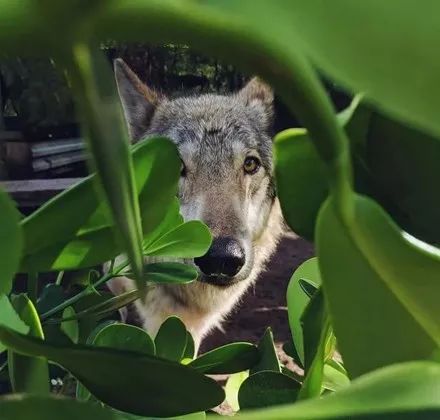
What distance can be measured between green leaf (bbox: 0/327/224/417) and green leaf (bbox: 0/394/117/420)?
28mm

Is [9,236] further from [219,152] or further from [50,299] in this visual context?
[219,152]

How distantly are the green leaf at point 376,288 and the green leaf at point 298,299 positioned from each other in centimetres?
12

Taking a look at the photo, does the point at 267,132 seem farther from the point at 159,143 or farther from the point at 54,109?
the point at 159,143

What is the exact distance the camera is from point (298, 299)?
280 millimetres

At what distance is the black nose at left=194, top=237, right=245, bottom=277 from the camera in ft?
5.03

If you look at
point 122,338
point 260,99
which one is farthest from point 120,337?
point 260,99

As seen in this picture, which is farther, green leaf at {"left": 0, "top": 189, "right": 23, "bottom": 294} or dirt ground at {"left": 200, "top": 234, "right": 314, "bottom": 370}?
dirt ground at {"left": 200, "top": 234, "right": 314, "bottom": 370}

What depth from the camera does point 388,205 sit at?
0.57ft

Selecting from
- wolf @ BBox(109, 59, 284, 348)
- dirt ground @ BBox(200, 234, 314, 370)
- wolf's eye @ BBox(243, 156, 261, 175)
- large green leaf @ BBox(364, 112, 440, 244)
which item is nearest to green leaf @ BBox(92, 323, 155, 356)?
large green leaf @ BBox(364, 112, 440, 244)

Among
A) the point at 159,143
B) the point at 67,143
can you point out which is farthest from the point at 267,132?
the point at 159,143

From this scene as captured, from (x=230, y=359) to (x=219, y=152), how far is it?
1594 mm

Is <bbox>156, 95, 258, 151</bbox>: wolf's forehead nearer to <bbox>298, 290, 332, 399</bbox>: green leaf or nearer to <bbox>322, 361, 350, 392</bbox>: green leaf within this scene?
<bbox>322, 361, 350, 392</bbox>: green leaf

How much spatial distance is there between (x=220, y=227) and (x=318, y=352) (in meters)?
1.46

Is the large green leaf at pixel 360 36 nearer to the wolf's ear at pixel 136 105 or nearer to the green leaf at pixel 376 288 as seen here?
the green leaf at pixel 376 288
